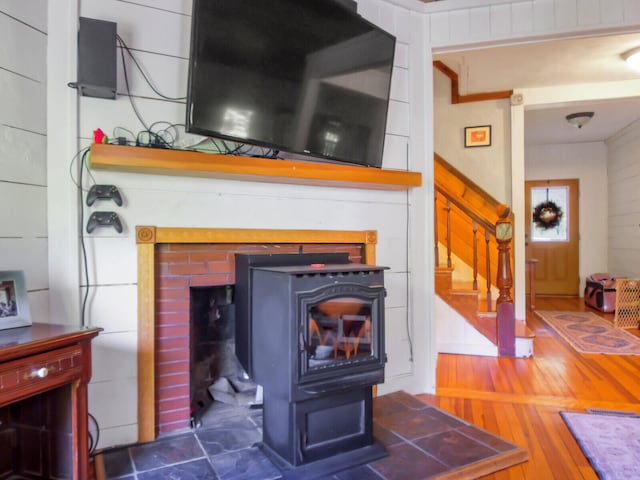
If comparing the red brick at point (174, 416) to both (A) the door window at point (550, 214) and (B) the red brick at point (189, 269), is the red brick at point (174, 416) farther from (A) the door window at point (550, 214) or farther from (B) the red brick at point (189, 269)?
(A) the door window at point (550, 214)

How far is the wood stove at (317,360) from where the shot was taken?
1.68m

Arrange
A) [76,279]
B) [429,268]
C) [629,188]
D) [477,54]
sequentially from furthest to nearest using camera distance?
[629,188]
[477,54]
[429,268]
[76,279]

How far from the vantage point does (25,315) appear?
1.52 m

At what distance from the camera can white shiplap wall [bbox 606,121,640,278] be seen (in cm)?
552

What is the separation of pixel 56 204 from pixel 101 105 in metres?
0.48

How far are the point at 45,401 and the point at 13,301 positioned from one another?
390 mm

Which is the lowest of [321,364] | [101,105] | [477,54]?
[321,364]

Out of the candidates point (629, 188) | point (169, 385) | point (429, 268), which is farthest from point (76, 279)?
point (629, 188)

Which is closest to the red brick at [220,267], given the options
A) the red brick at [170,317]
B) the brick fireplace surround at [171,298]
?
the brick fireplace surround at [171,298]

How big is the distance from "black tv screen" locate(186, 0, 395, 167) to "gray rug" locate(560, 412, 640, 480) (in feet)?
5.70

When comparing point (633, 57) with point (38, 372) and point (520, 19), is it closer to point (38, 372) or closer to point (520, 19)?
point (520, 19)

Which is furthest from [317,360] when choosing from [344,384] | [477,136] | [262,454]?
[477,136]

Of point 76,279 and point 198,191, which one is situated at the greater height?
point 198,191

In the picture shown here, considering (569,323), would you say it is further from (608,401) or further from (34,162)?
(34,162)
